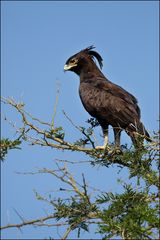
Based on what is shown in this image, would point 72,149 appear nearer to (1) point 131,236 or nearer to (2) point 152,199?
(2) point 152,199

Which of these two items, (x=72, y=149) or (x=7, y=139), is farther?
(x=72, y=149)

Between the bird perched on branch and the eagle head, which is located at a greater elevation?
the eagle head

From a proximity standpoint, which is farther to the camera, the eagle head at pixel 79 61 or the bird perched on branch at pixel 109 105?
the eagle head at pixel 79 61

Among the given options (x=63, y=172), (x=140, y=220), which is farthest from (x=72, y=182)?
(x=140, y=220)

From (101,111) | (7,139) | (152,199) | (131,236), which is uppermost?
(101,111)

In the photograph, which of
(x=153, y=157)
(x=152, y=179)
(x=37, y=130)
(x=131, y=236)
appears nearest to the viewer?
(x=131, y=236)

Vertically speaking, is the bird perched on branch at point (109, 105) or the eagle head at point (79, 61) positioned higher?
the eagle head at point (79, 61)

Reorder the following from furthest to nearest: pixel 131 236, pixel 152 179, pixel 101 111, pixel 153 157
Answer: pixel 101 111, pixel 153 157, pixel 152 179, pixel 131 236

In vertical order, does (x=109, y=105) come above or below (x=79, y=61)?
below

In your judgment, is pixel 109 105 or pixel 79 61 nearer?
pixel 109 105

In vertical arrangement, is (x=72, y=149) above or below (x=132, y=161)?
above

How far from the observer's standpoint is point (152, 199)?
18.9ft

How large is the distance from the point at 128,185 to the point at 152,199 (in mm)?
323

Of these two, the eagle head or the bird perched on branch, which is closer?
the bird perched on branch
